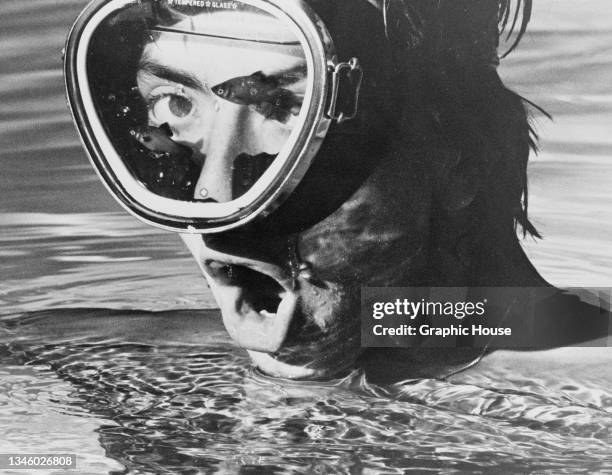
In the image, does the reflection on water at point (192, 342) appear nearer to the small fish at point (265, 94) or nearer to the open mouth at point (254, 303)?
the open mouth at point (254, 303)

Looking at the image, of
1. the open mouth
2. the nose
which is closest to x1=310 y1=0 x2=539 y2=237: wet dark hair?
the nose

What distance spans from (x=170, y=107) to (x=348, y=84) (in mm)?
384

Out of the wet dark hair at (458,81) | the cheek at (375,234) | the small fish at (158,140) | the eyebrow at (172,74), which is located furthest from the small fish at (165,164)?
the wet dark hair at (458,81)

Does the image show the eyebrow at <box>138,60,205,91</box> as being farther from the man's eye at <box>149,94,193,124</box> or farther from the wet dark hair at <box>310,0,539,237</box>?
the wet dark hair at <box>310,0,539,237</box>

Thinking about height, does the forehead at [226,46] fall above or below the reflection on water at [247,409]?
above

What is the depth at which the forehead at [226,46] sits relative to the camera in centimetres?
177

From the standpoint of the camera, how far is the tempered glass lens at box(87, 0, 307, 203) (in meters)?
1.78

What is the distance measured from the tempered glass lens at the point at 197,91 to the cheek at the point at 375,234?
193 millimetres

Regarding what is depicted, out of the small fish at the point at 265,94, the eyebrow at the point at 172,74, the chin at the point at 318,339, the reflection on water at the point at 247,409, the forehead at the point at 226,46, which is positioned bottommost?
the reflection on water at the point at 247,409

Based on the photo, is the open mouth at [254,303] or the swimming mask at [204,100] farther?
the open mouth at [254,303]

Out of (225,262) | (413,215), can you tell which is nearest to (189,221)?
(225,262)

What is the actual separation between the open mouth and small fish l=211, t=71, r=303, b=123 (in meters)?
0.35

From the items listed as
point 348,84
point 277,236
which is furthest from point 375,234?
point 348,84

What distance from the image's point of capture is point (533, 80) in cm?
183
